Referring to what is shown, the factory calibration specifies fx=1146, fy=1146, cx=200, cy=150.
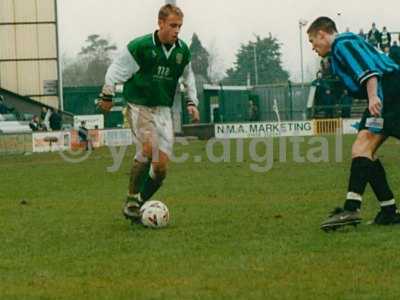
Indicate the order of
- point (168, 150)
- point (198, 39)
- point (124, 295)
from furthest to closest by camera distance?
point (198, 39), point (168, 150), point (124, 295)

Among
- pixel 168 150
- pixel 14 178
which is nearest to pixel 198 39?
pixel 14 178

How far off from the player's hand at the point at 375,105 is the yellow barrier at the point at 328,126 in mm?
41743

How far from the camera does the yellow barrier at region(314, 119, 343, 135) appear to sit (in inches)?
2014

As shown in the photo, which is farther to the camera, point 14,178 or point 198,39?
point 198,39

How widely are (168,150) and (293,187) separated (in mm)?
5307

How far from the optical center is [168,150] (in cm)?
1118

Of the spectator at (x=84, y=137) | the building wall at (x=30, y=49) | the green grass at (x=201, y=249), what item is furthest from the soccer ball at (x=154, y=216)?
the building wall at (x=30, y=49)

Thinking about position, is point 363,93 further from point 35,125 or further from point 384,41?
point 35,125

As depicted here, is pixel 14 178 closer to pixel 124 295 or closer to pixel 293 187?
pixel 293 187

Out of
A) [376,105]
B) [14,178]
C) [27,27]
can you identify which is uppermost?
[27,27]

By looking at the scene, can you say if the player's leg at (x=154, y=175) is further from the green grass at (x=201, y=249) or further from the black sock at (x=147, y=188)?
the green grass at (x=201, y=249)

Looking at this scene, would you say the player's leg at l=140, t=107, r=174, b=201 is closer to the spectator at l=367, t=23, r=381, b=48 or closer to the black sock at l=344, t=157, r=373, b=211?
the black sock at l=344, t=157, r=373, b=211

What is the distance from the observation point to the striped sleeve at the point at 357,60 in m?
9.52

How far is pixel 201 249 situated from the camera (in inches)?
350
